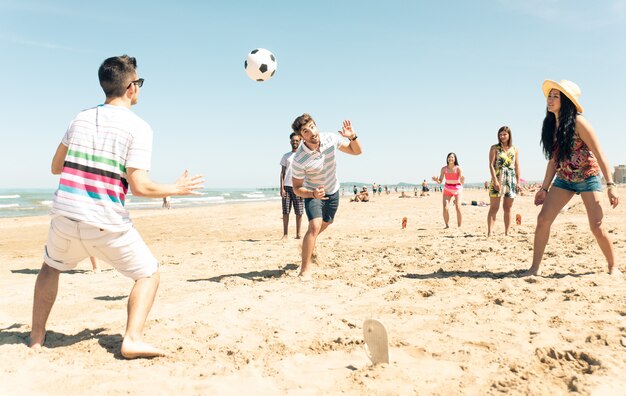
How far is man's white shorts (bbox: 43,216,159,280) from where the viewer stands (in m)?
2.84

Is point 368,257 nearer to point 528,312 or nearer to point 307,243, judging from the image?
point 307,243

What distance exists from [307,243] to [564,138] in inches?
120

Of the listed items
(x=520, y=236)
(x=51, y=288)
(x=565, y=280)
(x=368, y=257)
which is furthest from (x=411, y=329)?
(x=520, y=236)

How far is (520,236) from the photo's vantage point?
804 cm

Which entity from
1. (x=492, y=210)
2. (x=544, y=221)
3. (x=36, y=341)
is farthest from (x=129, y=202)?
(x=544, y=221)

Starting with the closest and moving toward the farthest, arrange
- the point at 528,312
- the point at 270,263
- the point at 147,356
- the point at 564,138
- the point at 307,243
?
1. the point at 147,356
2. the point at 528,312
3. the point at 564,138
4. the point at 307,243
5. the point at 270,263

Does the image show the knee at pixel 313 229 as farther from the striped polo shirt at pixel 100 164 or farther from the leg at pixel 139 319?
the striped polo shirt at pixel 100 164

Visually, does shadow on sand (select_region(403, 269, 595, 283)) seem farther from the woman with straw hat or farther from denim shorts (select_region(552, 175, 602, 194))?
denim shorts (select_region(552, 175, 602, 194))

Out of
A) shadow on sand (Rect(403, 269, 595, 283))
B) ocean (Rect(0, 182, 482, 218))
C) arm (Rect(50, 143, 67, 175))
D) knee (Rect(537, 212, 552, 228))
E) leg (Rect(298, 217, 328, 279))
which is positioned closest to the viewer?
arm (Rect(50, 143, 67, 175))

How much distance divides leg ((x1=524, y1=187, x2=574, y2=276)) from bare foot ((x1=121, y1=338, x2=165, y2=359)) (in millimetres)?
3945

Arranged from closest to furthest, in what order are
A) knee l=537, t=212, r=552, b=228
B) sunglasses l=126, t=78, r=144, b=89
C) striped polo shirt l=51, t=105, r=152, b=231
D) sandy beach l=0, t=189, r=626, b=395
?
1. sandy beach l=0, t=189, r=626, b=395
2. striped polo shirt l=51, t=105, r=152, b=231
3. sunglasses l=126, t=78, r=144, b=89
4. knee l=537, t=212, r=552, b=228

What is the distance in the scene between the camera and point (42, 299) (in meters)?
3.10

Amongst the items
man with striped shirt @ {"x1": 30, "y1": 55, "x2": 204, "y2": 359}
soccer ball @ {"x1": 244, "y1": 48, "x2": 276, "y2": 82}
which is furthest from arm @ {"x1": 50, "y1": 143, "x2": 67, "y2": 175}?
soccer ball @ {"x1": 244, "y1": 48, "x2": 276, "y2": 82}

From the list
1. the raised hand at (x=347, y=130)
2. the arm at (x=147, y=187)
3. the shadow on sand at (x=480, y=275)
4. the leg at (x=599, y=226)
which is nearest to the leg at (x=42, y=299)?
the arm at (x=147, y=187)
